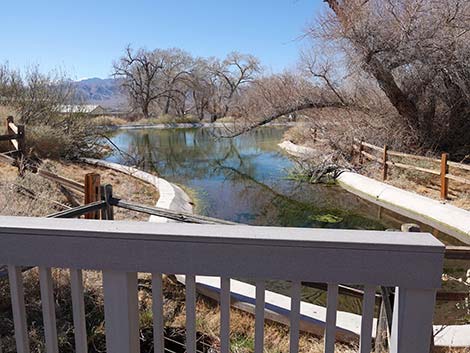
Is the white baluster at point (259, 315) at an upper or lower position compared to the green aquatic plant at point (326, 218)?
upper

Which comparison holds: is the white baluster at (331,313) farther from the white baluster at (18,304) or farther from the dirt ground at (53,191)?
the dirt ground at (53,191)

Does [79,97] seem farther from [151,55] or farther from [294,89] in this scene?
[151,55]

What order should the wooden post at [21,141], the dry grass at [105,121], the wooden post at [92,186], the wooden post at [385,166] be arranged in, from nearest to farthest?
1. the wooden post at [92,186]
2. the wooden post at [21,141]
3. the wooden post at [385,166]
4. the dry grass at [105,121]

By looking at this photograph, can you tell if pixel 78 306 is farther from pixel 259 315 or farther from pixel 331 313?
pixel 331 313

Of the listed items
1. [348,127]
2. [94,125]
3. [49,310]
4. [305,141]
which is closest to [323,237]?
[49,310]

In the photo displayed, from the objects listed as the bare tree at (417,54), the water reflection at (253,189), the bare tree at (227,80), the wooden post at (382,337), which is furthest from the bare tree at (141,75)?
the wooden post at (382,337)

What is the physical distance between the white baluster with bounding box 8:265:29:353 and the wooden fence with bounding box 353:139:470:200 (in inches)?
323

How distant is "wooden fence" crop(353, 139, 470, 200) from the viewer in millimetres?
8029

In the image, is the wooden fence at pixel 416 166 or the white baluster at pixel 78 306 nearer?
the white baluster at pixel 78 306

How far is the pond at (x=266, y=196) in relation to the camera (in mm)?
7746

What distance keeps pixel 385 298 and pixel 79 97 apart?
581 inches

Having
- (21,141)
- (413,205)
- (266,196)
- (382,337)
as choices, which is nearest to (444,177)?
(413,205)

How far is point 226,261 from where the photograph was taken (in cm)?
109

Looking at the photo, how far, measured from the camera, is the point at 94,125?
1428cm
